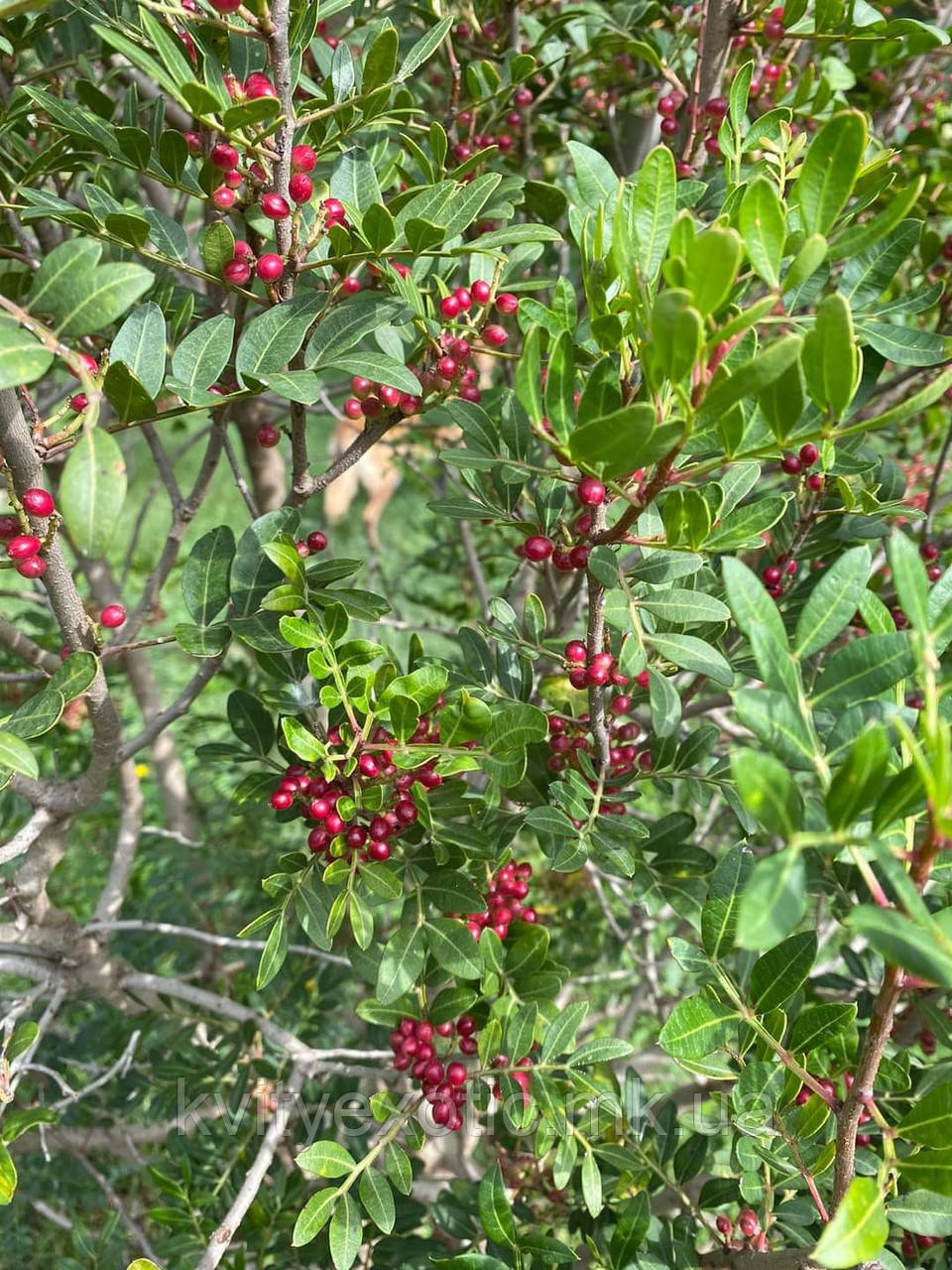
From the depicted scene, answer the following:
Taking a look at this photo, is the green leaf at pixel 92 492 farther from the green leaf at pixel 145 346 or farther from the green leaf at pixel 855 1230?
the green leaf at pixel 855 1230

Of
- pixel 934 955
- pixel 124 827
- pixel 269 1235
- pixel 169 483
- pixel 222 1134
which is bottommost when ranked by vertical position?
pixel 222 1134

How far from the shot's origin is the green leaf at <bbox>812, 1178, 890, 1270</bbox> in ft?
1.56

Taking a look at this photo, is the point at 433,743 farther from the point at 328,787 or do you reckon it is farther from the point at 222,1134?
the point at 222,1134

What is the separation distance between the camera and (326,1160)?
2.93 feet

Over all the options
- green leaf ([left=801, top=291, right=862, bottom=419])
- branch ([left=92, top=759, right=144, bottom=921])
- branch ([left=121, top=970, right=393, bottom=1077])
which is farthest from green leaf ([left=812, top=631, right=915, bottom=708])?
branch ([left=92, top=759, right=144, bottom=921])

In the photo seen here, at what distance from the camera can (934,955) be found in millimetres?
411

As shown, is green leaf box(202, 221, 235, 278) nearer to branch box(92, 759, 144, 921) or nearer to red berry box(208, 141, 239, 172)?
red berry box(208, 141, 239, 172)

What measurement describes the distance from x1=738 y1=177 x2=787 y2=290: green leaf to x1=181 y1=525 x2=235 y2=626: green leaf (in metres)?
0.55

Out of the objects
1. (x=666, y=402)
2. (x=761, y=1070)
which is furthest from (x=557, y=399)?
(x=761, y=1070)

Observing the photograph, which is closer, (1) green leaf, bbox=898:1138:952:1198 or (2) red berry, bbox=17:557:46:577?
(1) green leaf, bbox=898:1138:952:1198

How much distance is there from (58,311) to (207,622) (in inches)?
16.1

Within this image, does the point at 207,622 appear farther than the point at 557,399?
Yes

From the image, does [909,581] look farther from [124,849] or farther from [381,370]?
[124,849]

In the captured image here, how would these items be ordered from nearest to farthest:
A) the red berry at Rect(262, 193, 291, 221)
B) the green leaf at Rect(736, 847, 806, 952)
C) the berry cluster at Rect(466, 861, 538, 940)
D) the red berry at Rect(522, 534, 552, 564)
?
the green leaf at Rect(736, 847, 806, 952)
the red berry at Rect(262, 193, 291, 221)
the red berry at Rect(522, 534, 552, 564)
the berry cluster at Rect(466, 861, 538, 940)
